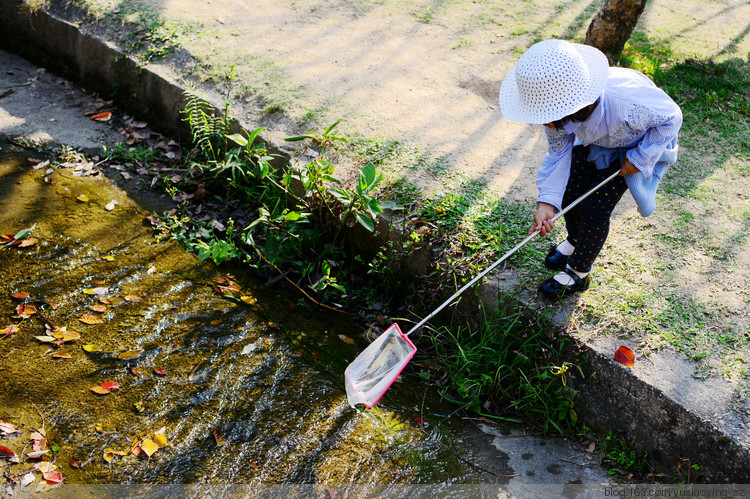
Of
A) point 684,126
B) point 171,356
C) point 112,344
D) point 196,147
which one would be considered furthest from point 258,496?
point 684,126

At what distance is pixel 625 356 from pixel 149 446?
7.60 feet

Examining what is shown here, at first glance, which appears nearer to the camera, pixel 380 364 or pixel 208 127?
pixel 380 364

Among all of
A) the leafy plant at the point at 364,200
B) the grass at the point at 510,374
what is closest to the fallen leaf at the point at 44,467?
the grass at the point at 510,374

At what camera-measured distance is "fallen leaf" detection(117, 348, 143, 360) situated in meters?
3.16

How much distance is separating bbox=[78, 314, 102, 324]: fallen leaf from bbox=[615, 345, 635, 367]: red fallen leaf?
2.80 m

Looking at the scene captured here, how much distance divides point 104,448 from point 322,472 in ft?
3.34

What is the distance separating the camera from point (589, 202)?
117 inches

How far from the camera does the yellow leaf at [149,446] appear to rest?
2.72m

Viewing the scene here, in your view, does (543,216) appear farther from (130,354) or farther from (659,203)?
(130,354)

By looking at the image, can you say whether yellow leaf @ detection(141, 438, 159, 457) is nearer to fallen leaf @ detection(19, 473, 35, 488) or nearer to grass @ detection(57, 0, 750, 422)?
fallen leaf @ detection(19, 473, 35, 488)

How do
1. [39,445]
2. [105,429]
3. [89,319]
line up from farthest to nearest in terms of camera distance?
[89,319]
[105,429]
[39,445]

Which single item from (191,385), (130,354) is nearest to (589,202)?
(191,385)

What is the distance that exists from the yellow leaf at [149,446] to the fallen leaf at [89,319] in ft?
2.94

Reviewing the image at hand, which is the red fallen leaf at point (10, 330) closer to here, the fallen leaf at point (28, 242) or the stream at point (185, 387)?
the stream at point (185, 387)
